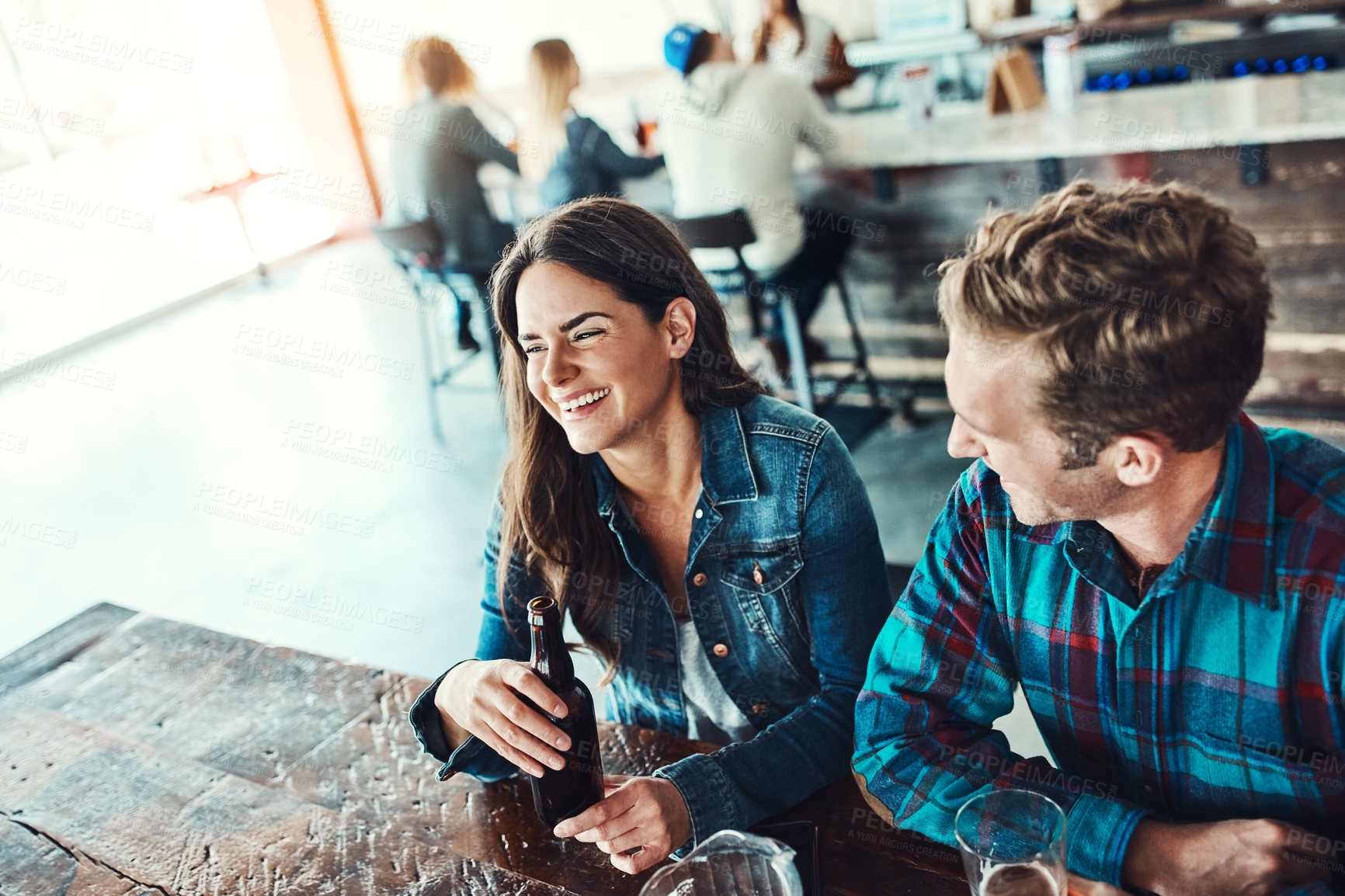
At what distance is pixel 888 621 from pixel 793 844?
0.27m

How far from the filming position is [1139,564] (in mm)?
1021

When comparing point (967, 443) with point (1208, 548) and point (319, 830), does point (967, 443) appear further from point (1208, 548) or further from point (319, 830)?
point (319, 830)

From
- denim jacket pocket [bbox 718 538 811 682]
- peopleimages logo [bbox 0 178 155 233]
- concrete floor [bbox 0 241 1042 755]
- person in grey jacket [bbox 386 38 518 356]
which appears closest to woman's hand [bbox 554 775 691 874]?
denim jacket pocket [bbox 718 538 811 682]

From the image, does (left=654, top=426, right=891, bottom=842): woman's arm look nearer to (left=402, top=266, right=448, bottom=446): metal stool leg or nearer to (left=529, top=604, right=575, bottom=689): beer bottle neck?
(left=529, top=604, right=575, bottom=689): beer bottle neck

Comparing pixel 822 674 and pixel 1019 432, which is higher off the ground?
pixel 1019 432

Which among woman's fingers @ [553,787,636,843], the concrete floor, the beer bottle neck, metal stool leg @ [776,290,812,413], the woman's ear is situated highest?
the woman's ear

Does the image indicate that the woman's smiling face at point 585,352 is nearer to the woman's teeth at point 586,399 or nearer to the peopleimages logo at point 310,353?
the woman's teeth at point 586,399

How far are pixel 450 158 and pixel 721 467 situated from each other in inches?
126

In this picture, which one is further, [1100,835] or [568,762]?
[568,762]

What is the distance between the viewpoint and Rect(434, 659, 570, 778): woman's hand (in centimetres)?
112

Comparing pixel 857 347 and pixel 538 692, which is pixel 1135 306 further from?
pixel 857 347

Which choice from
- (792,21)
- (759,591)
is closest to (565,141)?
(792,21)

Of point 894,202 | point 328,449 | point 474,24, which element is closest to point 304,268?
point 474,24

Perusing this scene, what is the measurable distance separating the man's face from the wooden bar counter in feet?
1.24
